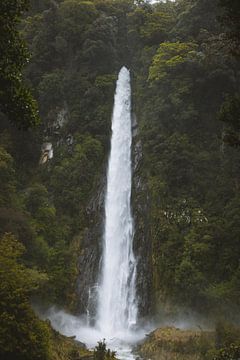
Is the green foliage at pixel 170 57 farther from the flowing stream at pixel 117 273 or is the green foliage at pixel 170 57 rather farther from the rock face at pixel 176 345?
the rock face at pixel 176 345

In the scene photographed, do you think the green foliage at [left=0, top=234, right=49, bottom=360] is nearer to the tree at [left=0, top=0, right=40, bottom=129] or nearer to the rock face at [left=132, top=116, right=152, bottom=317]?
the tree at [left=0, top=0, right=40, bottom=129]

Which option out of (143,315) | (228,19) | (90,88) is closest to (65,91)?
(90,88)

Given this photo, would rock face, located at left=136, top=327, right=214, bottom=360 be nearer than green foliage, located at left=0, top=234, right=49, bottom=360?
No

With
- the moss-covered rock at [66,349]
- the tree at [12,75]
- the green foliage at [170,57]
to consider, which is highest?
the green foliage at [170,57]

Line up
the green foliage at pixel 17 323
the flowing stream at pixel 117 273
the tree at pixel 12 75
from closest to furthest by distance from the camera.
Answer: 1. the tree at pixel 12 75
2. the green foliage at pixel 17 323
3. the flowing stream at pixel 117 273

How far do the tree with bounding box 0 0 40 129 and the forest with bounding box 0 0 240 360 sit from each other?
450 cm

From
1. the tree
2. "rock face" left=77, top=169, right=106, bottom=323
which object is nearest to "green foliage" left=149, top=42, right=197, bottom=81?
→ "rock face" left=77, top=169, right=106, bottom=323

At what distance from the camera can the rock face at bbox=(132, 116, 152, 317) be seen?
72.4ft

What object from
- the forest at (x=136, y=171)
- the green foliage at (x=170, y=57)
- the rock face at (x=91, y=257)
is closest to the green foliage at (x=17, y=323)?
the forest at (x=136, y=171)

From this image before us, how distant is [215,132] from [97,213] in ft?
29.5

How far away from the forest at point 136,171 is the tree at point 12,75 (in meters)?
4.50

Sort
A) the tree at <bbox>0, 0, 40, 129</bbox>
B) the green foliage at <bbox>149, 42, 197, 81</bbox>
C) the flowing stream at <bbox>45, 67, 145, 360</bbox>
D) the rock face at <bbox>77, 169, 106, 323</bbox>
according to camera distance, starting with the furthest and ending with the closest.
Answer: the green foliage at <bbox>149, 42, 197, 81</bbox>, the rock face at <bbox>77, 169, 106, 323</bbox>, the flowing stream at <bbox>45, 67, 145, 360</bbox>, the tree at <bbox>0, 0, 40, 129</bbox>

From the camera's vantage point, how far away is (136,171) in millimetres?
27625

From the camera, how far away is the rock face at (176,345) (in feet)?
52.3
